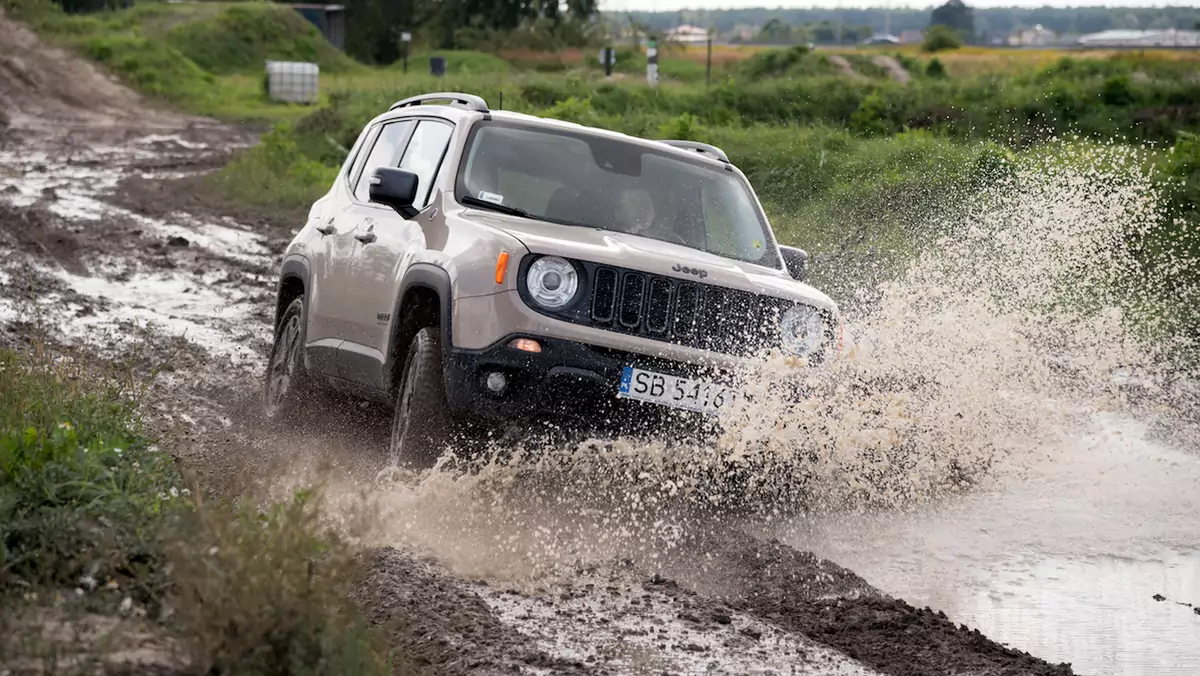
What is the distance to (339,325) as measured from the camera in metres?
8.15

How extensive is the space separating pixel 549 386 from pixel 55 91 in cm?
3864

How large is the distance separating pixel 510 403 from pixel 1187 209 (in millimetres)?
9553

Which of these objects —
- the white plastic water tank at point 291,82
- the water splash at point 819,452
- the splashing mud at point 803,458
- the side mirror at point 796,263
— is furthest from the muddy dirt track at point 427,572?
the white plastic water tank at point 291,82

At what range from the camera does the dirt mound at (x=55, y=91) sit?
38.6 meters

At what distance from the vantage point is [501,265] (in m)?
6.64

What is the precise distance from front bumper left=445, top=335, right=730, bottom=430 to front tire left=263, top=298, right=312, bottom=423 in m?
2.37

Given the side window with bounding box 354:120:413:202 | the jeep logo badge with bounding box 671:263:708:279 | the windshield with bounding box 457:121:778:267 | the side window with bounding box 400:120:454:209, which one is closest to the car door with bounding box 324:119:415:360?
the side window with bounding box 354:120:413:202

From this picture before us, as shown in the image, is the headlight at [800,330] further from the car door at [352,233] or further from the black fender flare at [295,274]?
the black fender flare at [295,274]

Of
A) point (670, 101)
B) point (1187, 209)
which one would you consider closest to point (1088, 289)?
point (1187, 209)

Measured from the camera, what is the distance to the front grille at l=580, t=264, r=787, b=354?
670 centimetres

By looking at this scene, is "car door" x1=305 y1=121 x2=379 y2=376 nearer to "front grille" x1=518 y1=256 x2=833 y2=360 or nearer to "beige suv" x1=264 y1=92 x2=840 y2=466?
"beige suv" x1=264 y1=92 x2=840 y2=466

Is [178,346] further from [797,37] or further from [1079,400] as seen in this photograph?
[797,37]

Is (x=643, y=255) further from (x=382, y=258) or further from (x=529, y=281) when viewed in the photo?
(x=382, y=258)

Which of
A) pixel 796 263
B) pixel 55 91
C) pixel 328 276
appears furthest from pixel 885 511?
pixel 55 91
